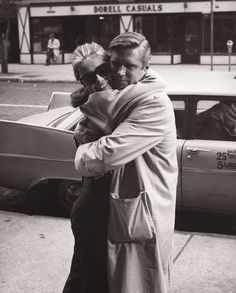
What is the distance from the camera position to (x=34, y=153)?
5695 mm

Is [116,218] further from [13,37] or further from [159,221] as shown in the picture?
[13,37]

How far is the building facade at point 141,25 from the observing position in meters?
28.6

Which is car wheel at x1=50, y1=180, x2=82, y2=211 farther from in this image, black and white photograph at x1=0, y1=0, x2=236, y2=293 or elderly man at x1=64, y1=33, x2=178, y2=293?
elderly man at x1=64, y1=33, x2=178, y2=293

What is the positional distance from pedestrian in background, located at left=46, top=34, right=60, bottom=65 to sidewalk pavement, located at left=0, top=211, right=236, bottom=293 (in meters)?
24.6

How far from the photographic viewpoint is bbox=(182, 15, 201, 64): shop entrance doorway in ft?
95.7

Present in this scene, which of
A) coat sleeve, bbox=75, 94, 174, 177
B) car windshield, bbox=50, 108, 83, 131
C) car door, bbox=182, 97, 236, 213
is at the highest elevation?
coat sleeve, bbox=75, 94, 174, 177

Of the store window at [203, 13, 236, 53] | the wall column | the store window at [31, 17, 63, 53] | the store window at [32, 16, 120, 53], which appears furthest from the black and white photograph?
the wall column

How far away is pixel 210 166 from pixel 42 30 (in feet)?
91.8

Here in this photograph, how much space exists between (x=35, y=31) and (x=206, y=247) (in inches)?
1122

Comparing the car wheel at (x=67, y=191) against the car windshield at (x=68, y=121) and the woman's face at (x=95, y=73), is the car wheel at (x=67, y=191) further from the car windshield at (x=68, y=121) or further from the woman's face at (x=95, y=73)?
the woman's face at (x=95, y=73)

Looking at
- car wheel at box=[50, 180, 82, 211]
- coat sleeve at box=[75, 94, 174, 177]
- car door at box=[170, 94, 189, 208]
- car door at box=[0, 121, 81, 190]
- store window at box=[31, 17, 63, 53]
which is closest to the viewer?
coat sleeve at box=[75, 94, 174, 177]

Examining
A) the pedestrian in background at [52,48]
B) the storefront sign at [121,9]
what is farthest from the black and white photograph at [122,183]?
the pedestrian in background at [52,48]

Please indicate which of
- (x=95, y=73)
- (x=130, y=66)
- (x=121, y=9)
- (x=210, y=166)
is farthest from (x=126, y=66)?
(x=121, y=9)

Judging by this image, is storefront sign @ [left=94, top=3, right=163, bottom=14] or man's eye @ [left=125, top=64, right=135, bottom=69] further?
storefront sign @ [left=94, top=3, right=163, bottom=14]
